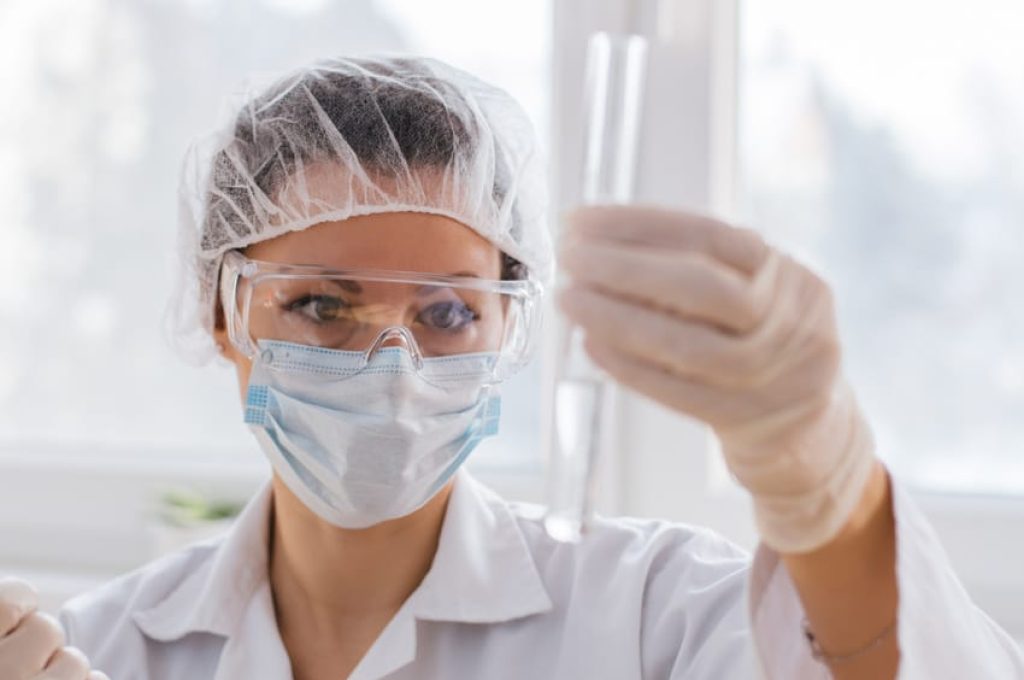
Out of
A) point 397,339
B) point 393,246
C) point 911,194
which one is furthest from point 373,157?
point 911,194

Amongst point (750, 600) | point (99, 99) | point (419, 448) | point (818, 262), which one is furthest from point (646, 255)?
point (99, 99)

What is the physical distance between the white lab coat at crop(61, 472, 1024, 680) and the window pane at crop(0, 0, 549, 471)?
100cm

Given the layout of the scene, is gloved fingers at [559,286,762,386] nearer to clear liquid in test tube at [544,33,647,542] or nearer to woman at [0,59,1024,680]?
clear liquid in test tube at [544,33,647,542]

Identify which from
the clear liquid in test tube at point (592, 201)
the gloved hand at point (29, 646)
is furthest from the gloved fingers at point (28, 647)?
the clear liquid in test tube at point (592, 201)

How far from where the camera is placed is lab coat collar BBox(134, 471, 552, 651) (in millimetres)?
1565

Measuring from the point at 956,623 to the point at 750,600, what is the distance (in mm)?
165

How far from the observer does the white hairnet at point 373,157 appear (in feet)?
5.03

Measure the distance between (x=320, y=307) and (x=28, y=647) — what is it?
47 cm

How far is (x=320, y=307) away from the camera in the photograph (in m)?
1.51

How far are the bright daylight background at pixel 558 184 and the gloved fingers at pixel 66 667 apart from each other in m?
0.88

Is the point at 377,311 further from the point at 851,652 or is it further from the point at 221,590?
the point at 851,652

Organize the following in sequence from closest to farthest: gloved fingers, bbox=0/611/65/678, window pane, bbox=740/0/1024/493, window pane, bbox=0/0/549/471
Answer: gloved fingers, bbox=0/611/65/678, window pane, bbox=740/0/1024/493, window pane, bbox=0/0/549/471

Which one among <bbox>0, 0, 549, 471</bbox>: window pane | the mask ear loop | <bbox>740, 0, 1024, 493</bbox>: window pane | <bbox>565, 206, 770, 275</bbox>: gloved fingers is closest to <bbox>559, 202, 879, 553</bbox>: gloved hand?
<bbox>565, 206, 770, 275</bbox>: gloved fingers

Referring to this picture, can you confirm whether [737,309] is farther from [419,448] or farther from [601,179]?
[419,448]
